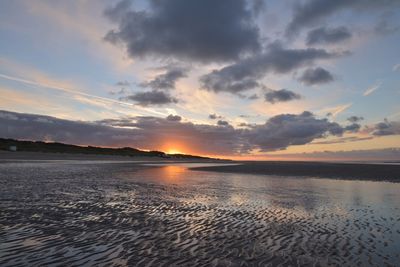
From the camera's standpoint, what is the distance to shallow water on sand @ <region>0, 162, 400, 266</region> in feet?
28.3

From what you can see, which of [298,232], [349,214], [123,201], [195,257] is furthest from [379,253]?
[123,201]

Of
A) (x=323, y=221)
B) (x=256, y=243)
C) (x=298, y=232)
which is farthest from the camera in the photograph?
(x=323, y=221)

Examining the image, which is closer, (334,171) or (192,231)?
(192,231)

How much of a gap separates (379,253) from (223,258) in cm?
466

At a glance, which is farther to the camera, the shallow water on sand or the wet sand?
the wet sand

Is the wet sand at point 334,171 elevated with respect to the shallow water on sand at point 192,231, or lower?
elevated

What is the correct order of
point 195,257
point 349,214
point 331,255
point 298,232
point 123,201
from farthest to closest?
point 123,201
point 349,214
point 298,232
point 331,255
point 195,257

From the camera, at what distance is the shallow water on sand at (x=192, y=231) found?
28.3 feet

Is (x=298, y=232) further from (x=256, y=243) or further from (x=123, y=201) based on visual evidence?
(x=123, y=201)

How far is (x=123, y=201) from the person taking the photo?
18000 millimetres

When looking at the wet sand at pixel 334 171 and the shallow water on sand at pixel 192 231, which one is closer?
the shallow water on sand at pixel 192 231

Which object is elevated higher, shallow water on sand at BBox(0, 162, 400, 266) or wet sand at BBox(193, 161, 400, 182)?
wet sand at BBox(193, 161, 400, 182)

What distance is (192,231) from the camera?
11.7 meters

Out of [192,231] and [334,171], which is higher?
[334,171]
